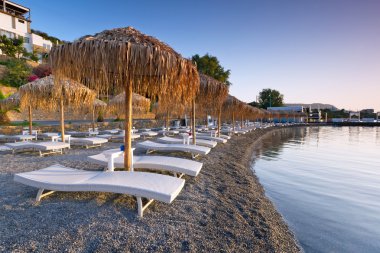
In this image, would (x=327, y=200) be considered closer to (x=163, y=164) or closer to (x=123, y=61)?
(x=163, y=164)

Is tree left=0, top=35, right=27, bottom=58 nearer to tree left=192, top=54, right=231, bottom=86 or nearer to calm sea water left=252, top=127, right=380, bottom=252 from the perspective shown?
tree left=192, top=54, right=231, bottom=86

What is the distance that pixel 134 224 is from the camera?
3.02 metres

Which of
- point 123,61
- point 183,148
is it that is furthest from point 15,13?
point 123,61

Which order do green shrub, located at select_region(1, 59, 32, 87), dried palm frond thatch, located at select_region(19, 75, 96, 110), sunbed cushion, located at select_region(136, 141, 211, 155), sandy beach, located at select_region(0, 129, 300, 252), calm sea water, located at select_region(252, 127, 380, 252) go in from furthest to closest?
1. green shrub, located at select_region(1, 59, 32, 87)
2. dried palm frond thatch, located at select_region(19, 75, 96, 110)
3. sunbed cushion, located at select_region(136, 141, 211, 155)
4. calm sea water, located at select_region(252, 127, 380, 252)
5. sandy beach, located at select_region(0, 129, 300, 252)

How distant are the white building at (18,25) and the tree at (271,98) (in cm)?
5360

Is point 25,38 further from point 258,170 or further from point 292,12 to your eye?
point 258,170

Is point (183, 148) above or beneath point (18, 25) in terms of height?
beneath

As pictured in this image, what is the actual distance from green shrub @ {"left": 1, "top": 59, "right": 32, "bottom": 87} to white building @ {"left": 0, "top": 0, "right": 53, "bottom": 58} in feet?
28.5

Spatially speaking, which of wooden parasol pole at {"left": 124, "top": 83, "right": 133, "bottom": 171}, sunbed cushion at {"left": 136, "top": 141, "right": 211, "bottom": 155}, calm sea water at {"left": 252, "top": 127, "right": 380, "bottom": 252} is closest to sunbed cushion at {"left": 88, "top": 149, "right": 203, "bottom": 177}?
wooden parasol pole at {"left": 124, "top": 83, "right": 133, "bottom": 171}

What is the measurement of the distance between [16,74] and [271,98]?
194ft

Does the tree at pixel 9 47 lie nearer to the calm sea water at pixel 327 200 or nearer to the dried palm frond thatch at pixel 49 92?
the dried palm frond thatch at pixel 49 92

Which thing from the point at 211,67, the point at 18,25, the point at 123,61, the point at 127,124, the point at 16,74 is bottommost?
the point at 127,124

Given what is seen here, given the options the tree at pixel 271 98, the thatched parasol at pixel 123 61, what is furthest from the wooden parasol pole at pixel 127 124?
the tree at pixel 271 98

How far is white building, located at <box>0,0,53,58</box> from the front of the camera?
119 ft
